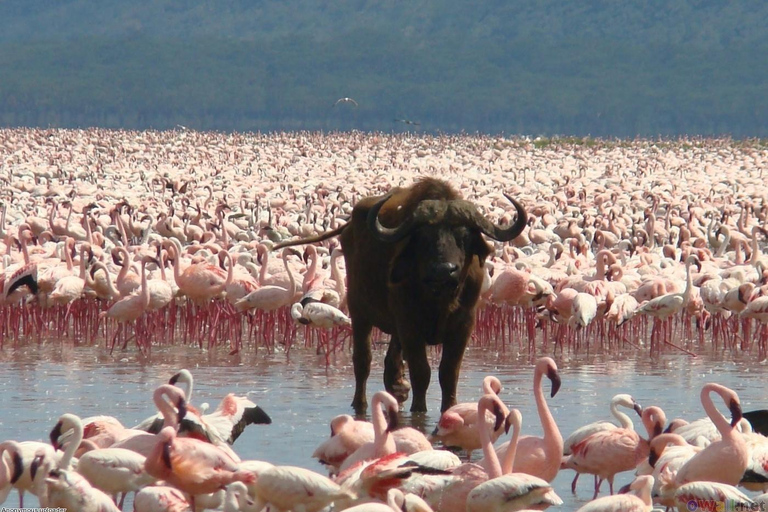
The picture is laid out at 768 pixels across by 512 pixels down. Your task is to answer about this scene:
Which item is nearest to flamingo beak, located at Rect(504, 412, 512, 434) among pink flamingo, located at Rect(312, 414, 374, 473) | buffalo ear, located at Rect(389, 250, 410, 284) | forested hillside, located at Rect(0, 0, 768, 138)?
pink flamingo, located at Rect(312, 414, 374, 473)

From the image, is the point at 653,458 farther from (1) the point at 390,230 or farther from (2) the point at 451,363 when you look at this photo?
(1) the point at 390,230

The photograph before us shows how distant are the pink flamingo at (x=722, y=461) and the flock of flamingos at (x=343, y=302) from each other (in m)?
0.01

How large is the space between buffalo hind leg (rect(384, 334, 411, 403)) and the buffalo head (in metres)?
1.00

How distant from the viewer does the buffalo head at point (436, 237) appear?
370 inches

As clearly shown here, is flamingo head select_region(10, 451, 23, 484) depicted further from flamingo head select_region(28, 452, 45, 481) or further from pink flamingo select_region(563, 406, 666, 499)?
pink flamingo select_region(563, 406, 666, 499)

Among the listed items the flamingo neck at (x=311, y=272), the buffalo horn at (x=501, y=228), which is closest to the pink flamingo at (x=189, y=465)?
the buffalo horn at (x=501, y=228)

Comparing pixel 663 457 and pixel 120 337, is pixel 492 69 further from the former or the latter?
pixel 663 457

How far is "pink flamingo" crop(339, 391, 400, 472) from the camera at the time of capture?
715 cm

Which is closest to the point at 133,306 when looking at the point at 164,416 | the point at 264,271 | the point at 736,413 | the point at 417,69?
the point at 264,271

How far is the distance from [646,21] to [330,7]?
30342 mm

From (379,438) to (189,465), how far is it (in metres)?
Result: 0.92

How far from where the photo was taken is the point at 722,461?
6.97 m

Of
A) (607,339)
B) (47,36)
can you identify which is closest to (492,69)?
(47,36)

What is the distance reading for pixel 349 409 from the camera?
10.4 m
